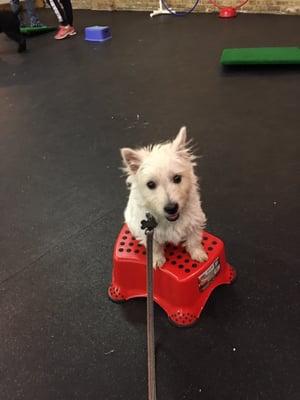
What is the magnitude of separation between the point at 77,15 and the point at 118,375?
8.04m

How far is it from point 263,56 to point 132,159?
3.42 meters

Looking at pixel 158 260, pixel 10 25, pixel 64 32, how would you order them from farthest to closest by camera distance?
pixel 64 32 → pixel 10 25 → pixel 158 260

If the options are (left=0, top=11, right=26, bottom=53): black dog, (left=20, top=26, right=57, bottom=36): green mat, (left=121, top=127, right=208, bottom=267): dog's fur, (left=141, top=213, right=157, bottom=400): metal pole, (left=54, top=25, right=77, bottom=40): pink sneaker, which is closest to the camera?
(left=141, top=213, right=157, bottom=400): metal pole

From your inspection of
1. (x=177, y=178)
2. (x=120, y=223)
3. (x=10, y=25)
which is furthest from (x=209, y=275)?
(x=10, y=25)

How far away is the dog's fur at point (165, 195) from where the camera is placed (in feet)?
5.12

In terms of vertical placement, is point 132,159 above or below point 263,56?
above

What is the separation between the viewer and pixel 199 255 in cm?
179

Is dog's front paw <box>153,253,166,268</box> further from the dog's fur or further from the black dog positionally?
the black dog

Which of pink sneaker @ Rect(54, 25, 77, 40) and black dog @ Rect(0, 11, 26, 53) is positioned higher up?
→ black dog @ Rect(0, 11, 26, 53)

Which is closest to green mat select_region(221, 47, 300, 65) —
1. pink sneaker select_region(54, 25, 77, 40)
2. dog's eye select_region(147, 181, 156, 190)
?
pink sneaker select_region(54, 25, 77, 40)

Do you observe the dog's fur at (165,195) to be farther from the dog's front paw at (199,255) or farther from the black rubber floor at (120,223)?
the black rubber floor at (120,223)

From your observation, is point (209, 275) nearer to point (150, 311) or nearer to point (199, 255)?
point (199, 255)

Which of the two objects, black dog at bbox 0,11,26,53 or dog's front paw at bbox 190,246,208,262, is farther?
black dog at bbox 0,11,26,53

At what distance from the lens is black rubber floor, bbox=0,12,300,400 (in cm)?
165
